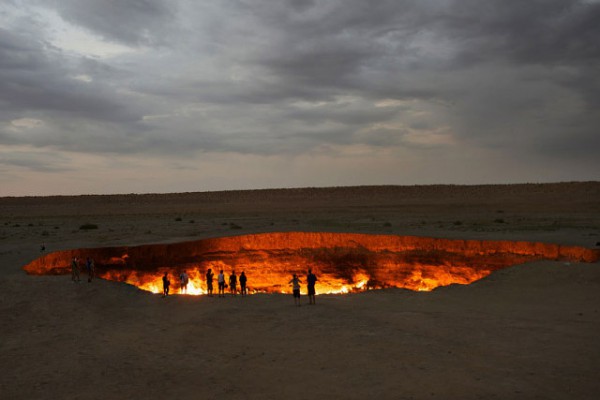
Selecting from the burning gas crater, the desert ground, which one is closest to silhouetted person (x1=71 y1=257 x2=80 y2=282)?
the desert ground

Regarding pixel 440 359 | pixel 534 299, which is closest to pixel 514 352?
pixel 440 359

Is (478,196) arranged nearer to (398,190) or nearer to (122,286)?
(398,190)

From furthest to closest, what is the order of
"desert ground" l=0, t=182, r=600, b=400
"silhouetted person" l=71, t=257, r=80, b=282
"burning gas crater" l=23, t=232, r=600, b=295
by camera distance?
"burning gas crater" l=23, t=232, r=600, b=295 → "silhouetted person" l=71, t=257, r=80, b=282 → "desert ground" l=0, t=182, r=600, b=400

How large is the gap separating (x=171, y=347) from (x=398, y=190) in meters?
90.4

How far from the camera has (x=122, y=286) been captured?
19.0 metres

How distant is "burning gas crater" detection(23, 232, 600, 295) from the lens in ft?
78.1

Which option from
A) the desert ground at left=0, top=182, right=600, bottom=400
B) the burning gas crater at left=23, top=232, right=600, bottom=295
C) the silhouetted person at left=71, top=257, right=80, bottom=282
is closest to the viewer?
the desert ground at left=0, top=182, right=600, bottom=400

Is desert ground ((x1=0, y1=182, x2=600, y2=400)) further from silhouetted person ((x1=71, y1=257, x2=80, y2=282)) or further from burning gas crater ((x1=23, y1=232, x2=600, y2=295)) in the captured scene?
burning gas crater ((x1=23, y1=232, x2=600, y2=295))

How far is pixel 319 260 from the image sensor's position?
27672 mm

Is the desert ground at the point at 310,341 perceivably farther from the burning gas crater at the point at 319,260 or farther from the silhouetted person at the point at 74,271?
the burning gas crater at the point at 319,260

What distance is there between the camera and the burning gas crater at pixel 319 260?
23.8 meters

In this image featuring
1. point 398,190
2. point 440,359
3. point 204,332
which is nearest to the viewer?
point 440,359

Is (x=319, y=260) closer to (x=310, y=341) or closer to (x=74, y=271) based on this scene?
(x=74, y=271)

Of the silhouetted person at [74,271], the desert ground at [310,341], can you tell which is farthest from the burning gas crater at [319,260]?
the silhouetted person at [74,271]
